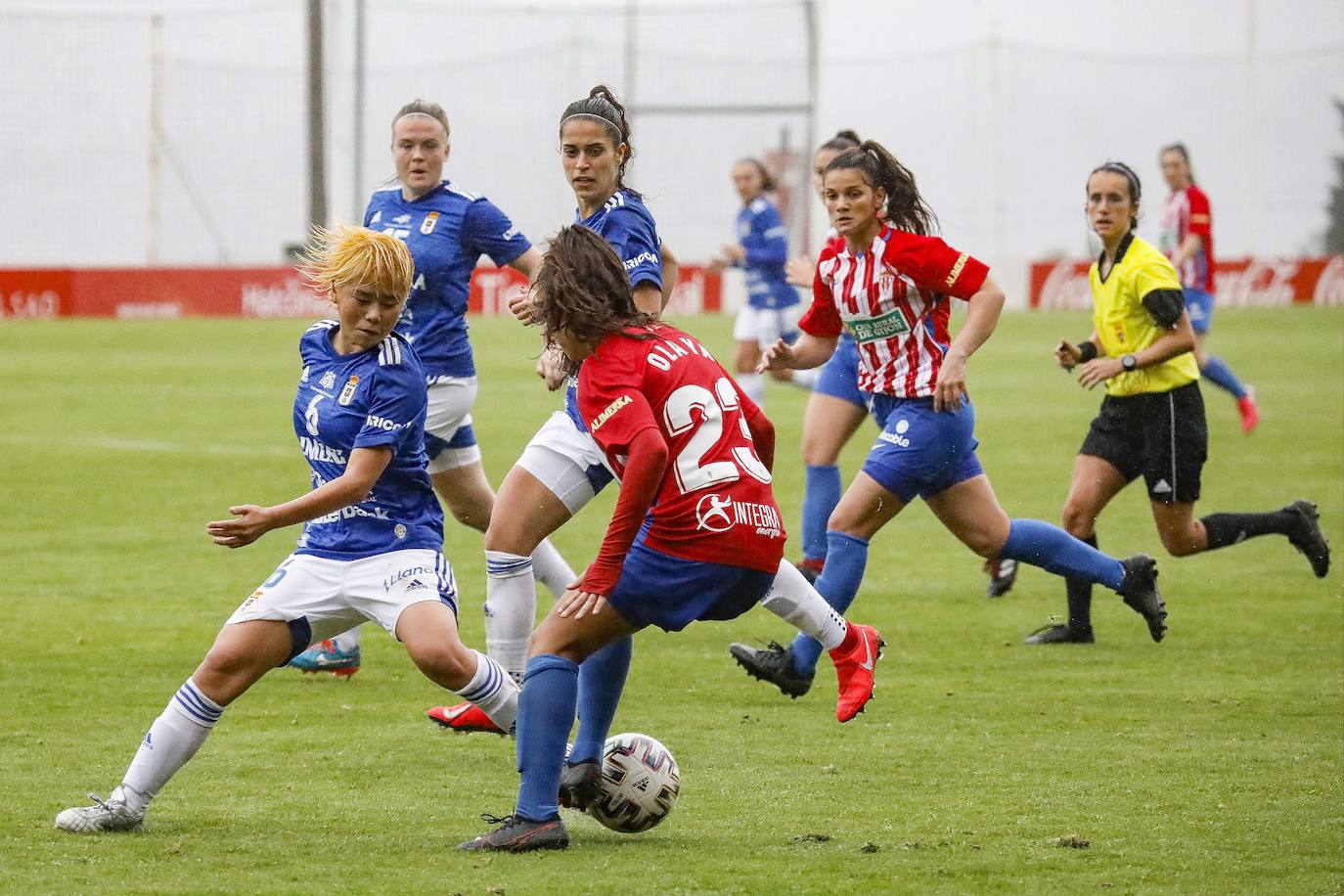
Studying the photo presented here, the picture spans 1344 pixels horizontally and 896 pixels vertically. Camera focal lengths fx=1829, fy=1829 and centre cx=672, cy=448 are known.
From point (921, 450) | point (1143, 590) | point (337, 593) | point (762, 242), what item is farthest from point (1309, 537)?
point (762, 242)

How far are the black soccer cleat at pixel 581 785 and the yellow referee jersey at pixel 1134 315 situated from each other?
355 cm

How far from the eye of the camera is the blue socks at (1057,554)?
23.1 feet

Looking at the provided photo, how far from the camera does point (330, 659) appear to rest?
7199mm

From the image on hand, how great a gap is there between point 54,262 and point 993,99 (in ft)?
64.1

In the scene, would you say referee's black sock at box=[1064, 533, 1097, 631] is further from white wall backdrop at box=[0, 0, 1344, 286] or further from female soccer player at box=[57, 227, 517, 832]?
white wall backdrop at box=[0, 0, 1344, 286]

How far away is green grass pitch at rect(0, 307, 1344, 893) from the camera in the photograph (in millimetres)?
4656

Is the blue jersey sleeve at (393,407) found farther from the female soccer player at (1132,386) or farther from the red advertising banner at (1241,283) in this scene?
the red advertising banner at (1241,283)

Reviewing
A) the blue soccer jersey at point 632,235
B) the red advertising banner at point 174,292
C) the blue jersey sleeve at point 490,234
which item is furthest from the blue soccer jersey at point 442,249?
the red advertising banner at point 174,292

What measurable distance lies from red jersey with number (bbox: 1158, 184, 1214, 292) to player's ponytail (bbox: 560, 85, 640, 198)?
10761 mm

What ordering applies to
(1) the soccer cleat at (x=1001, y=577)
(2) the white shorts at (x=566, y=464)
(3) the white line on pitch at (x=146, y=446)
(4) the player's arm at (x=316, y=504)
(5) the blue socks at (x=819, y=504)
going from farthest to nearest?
(3) the white line on pitch at (x=146, y=446) < (1) the soccer cleat at (x=1001, y=577) < (5) the blue socks at (x=819, y=504) < (2) the white shorts at (x=566, y=464) < (4) the player's arm at (x=316, y=504)

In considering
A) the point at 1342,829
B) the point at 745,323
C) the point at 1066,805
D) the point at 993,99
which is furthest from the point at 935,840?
the point at 993,99

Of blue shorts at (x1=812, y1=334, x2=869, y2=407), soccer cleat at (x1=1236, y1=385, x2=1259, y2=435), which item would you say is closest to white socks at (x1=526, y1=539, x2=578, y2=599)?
blue shorts at (x1=812, y1=334, x2=869, y2=407)

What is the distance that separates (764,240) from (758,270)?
294mm

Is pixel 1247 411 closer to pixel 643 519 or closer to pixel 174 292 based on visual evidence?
pixel 643 519
